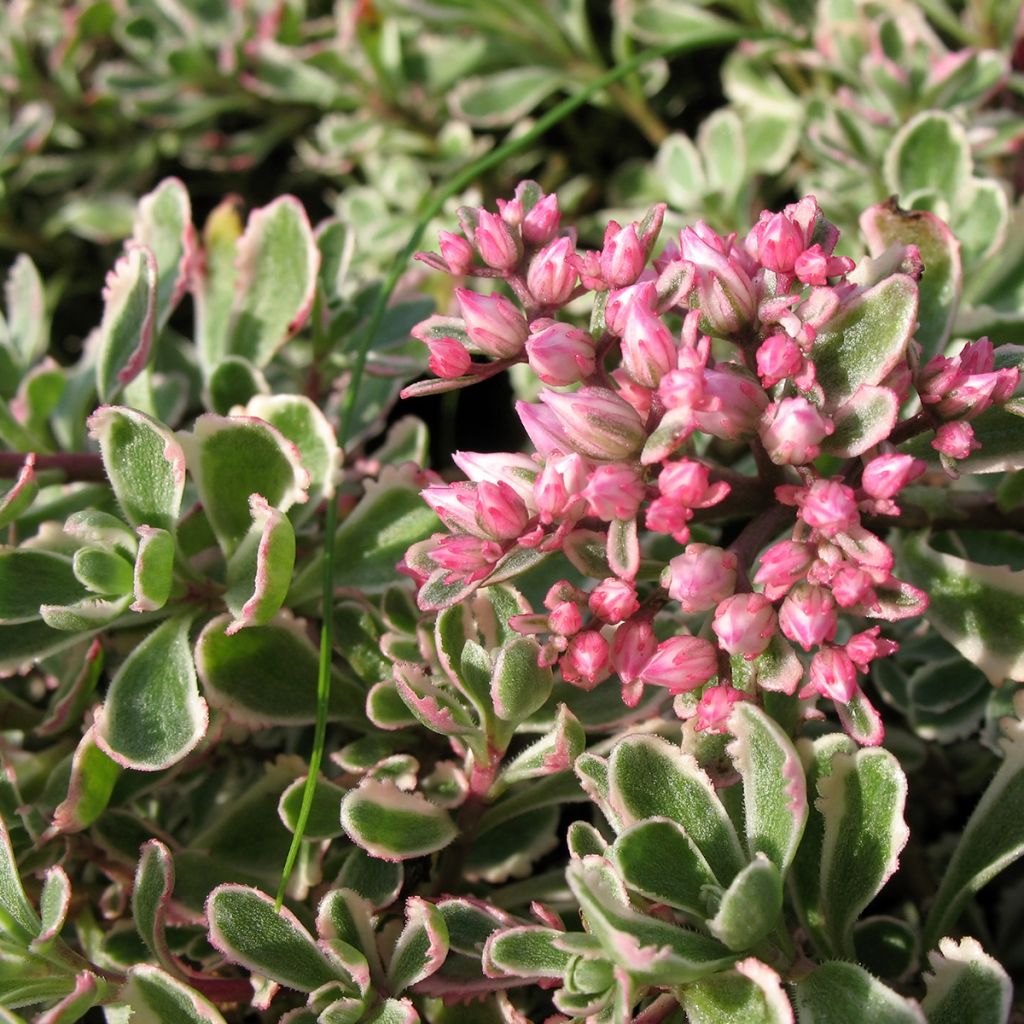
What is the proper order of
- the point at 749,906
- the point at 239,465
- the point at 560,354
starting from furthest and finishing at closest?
the point at 239,465 → the point at 560,354 → the point at 749,906

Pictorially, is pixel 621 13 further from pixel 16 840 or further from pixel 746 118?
pixel 16 840

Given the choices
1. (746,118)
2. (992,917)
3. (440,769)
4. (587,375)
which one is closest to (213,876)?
(440,769)

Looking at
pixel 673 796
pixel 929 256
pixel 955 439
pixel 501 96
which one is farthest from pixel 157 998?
pixel 501 96

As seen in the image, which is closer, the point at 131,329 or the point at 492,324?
the point at 492,324

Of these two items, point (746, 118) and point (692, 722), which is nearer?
point (692, 722)

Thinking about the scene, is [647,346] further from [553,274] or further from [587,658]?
[587,658]

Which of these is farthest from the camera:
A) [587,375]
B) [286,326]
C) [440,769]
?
[286,326]
